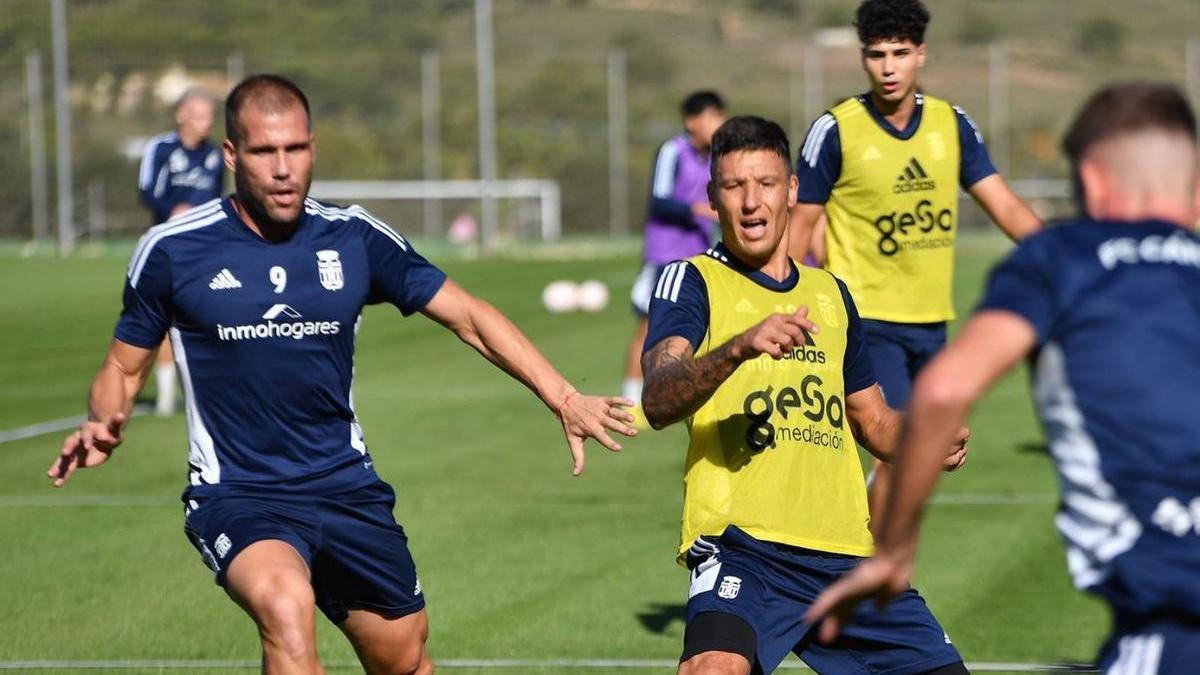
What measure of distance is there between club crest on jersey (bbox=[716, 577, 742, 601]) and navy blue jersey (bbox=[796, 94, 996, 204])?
3284mm

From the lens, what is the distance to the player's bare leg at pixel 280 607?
5.46 metres

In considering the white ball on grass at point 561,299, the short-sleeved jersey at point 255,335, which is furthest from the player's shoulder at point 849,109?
the white ball on grass at point 561,299

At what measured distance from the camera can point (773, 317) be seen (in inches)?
188


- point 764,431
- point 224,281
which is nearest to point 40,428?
point 224,281

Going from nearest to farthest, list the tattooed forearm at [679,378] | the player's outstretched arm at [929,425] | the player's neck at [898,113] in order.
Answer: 1. the player's outstretched arm at [929,425]
2. the tattooed forearm at [679,378]
3. the player's neck at [898,113]

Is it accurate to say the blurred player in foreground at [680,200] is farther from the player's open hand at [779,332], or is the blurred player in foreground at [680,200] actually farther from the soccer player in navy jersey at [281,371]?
the player's open hand at [779,332]

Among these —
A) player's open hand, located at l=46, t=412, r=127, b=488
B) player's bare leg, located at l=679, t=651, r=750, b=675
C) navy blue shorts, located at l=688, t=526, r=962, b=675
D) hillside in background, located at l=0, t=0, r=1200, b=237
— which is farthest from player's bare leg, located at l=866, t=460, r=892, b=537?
hillside in background, located at l=0, t=0, r=1200, b=237

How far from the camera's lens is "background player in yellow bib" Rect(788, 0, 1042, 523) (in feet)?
27.7

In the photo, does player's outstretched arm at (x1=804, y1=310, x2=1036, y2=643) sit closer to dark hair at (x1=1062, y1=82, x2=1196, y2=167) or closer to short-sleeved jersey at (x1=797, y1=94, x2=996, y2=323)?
dark hair at (x1=1062, y1=82, x2=1196, y2=167)

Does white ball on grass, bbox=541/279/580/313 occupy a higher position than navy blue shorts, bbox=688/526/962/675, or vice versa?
navy blue shorts, bbox=688/526/962/675

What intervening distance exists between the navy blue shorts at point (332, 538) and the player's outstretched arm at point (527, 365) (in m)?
0.56

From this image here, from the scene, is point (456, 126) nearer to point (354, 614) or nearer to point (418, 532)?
point (418, 532)

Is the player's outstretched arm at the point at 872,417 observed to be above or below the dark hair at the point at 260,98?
below

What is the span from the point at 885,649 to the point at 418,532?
5.70 m
